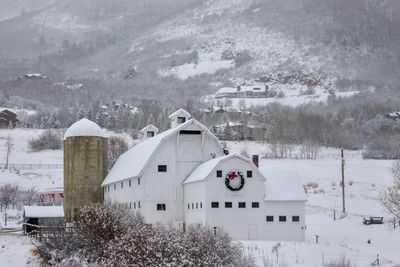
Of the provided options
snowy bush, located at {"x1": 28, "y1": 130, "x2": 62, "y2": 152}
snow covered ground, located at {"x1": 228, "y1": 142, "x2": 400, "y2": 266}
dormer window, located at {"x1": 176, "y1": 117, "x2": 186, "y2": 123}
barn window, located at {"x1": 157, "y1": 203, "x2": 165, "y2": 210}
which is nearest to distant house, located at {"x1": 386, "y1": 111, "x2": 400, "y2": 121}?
snow covered ground, located at {"x1": 228, "y1": 142, "x2": 400, "y2": 266}

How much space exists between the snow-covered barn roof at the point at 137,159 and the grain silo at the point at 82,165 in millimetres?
1339

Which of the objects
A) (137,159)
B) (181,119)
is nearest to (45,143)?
(181,119)

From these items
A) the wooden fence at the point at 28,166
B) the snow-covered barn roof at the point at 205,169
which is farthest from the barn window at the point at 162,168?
the wooden fence at the point at 28,166

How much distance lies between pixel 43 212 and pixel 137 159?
9.02 meters

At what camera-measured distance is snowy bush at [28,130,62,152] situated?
137 metres

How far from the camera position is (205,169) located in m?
57.4

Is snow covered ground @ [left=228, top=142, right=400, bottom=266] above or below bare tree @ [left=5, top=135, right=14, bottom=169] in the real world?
below

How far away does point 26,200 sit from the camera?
87.4 m

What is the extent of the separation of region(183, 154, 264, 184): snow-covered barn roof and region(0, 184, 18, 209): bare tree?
29.8 meters

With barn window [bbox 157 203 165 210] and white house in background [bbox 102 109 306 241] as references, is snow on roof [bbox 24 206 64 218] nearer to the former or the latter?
white house in background [bbox 102 109 306 241]

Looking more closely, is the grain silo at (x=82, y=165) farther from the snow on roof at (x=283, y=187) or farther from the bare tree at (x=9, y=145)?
the bare tree at (x=9, y=145)

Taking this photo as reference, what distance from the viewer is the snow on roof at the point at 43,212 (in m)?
62.4

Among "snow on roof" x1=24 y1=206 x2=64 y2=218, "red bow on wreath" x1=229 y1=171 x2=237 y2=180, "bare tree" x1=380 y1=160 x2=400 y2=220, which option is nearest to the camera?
"bare tree" x1=380 y1=160 x2=400 y2=220

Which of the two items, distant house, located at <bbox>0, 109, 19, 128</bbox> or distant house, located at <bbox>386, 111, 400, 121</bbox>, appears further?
distant house, located at <bbox>386, 111, 400, 121</bbox>
